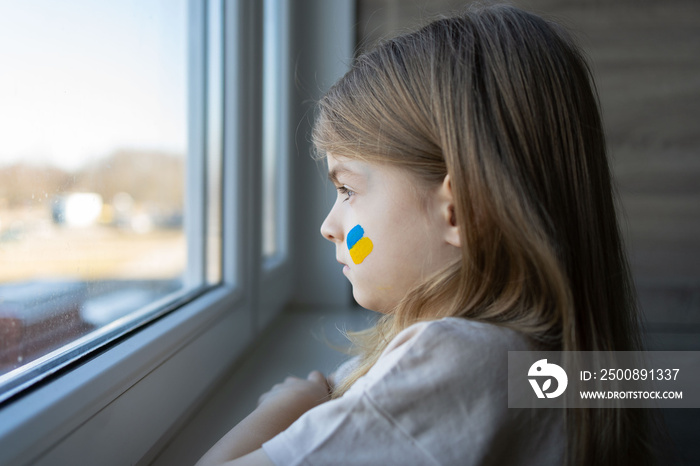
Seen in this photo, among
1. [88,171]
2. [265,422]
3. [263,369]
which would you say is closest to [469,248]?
[265,422]

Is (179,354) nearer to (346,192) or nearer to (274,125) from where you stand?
(346,192)

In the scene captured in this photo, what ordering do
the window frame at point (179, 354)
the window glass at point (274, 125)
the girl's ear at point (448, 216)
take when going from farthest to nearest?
the window glass at point (274, 125)
the girl's ear at point (448, 216)
the window frame at point (179, 354)

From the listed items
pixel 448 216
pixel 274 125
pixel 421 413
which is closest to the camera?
pixel 421 413

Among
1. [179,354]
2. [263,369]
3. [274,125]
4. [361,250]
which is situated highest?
[274,125]

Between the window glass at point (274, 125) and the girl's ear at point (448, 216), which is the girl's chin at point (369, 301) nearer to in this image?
the girl's ear at point (448, 216)

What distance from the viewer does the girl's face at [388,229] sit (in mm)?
522

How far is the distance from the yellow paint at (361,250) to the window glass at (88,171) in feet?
0.83

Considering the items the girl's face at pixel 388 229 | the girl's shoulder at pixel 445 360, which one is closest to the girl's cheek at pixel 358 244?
the girl's face at pixel 388 229

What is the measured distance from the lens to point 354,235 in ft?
1.88

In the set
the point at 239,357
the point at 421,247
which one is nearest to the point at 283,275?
the point at 239,357

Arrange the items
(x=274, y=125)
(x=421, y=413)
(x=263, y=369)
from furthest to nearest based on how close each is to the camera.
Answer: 1. (x=274, y=125)
2. (x=263, y=369)
3. (x=421, y=413)

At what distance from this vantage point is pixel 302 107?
142 centimetres

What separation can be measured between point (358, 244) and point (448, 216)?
0.35 ft

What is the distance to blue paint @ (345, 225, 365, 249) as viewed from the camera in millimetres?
566
